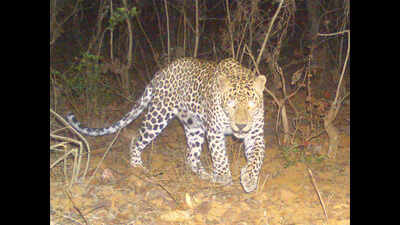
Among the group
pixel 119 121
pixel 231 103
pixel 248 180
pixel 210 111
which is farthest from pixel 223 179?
pixel 119 121

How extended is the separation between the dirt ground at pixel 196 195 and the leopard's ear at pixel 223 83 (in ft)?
4.02

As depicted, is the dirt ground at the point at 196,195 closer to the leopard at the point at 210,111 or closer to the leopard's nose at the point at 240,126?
the leopard at the point at 210,111

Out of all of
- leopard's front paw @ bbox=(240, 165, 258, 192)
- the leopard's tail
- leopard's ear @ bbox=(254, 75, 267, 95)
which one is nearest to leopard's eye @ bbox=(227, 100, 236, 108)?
leopard's ear @ bbox=(254, 75, 267, 95)

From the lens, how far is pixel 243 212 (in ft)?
16.0

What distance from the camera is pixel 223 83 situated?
563 cm

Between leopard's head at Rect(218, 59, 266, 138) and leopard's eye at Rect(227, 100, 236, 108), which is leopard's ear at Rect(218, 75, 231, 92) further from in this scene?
leopard's eye at Rect(227, 100, 236, 108)

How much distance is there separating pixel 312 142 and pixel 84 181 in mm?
3785

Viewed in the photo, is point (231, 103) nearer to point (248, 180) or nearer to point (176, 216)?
point (248, 180)

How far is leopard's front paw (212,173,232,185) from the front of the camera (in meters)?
5.80

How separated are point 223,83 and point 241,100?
16.8 inches

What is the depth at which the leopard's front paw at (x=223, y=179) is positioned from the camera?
19.0ft

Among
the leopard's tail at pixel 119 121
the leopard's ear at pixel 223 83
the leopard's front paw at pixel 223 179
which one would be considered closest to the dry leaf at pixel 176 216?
the leopard's front paw at pixel 223 179

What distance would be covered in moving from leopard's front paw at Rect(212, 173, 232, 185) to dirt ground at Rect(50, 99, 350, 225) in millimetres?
109
